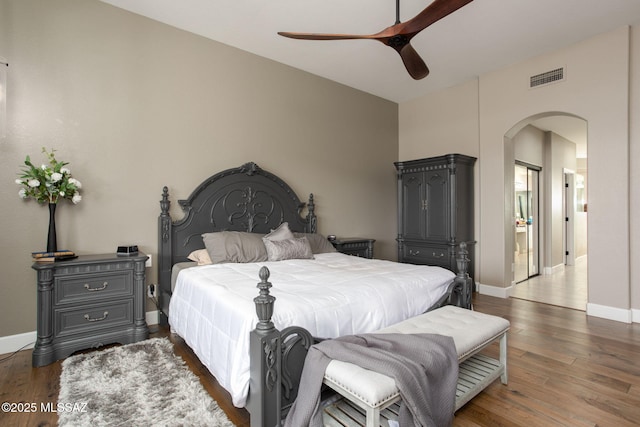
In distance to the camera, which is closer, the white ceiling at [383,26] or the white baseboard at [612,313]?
the white ceiling at [383,26]

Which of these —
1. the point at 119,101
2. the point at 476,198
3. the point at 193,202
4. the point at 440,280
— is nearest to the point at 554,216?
the point at 476,198

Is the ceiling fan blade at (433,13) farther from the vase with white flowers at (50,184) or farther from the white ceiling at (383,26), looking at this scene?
the vase with white flowers at (50,184)

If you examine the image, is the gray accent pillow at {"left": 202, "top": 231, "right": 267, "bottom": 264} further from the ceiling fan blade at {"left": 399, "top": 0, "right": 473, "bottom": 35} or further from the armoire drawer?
the armoire drawer

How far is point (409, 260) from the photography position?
519 cm

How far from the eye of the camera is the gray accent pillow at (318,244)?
13.2ft

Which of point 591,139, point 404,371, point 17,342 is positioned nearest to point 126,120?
point 17,342

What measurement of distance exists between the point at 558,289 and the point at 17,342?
6.64 m

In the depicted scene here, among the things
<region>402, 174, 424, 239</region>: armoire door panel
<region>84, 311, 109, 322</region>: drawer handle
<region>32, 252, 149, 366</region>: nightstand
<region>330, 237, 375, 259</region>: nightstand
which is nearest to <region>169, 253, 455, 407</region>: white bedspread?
<region>32, 252, 149, 366</region>: nightstand

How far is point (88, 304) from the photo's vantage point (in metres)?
2.63

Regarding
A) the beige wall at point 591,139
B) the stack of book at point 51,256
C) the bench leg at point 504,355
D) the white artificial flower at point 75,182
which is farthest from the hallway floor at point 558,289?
the white artificial flower at point 75,182

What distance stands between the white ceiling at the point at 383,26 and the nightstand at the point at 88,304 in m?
2.52

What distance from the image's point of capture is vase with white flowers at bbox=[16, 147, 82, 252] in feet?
8.63

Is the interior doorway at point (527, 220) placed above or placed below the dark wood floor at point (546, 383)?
above

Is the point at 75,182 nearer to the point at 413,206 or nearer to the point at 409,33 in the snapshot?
the point at 409,33
